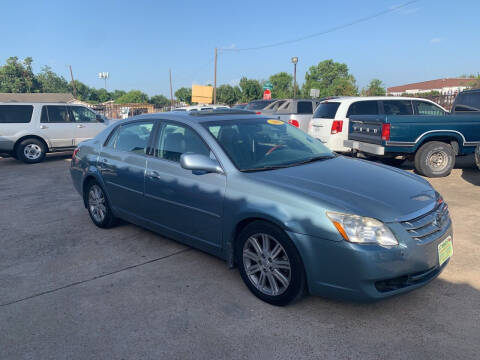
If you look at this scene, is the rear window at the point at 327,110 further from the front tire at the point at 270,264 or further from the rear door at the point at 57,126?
the rear door at the point at 57,126

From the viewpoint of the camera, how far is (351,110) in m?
9.27

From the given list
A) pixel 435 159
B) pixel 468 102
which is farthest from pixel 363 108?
pixel 468 102

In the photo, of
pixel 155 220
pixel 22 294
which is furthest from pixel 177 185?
pixel 22 294

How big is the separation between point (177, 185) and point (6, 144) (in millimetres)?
10072

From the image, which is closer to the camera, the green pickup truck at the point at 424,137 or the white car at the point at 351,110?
the green pickup truck at the point at 424,137

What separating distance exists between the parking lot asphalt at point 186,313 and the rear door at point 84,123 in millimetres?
8428

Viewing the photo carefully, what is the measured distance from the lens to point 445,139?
318 inches

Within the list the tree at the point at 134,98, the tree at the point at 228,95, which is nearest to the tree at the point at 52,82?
the tree at the point at 134,98

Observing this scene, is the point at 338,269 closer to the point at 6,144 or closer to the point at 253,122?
the point at 253,122

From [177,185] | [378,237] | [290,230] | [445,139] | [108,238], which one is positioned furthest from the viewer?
[445,139]

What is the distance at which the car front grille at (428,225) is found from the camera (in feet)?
9.39

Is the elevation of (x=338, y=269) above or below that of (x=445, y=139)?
below

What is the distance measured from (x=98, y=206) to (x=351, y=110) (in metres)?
6.42

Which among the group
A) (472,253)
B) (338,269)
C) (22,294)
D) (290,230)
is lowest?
(22,294)
